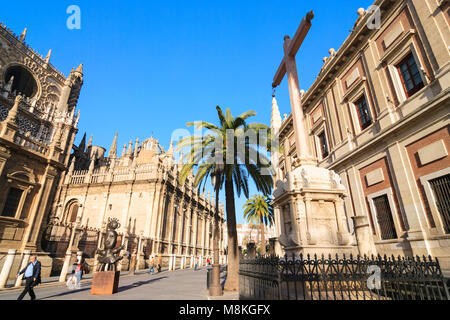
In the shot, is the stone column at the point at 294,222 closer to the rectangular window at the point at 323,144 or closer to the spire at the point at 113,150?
the rectangular window at the point at 323,144

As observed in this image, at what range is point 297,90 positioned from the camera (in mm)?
8711

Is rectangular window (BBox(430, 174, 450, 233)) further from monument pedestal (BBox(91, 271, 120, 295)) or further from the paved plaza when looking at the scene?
monument pedestal (BBox(91, 271, 120, 295))

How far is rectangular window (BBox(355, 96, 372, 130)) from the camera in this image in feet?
44.9

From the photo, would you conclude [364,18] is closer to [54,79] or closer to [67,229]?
[67,229]

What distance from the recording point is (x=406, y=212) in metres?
10.2

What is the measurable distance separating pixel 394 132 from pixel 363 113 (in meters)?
3.54

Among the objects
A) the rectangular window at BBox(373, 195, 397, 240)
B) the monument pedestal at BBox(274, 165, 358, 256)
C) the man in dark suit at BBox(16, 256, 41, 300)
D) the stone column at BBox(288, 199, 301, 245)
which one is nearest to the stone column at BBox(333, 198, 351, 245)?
the monument pedestal at BBox(274, 165, 358, 256)

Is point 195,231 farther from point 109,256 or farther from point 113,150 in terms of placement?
point 109,256

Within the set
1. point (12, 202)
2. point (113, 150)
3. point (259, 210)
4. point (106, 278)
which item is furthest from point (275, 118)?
point (113, 150)

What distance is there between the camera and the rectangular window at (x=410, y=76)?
35.5 ft

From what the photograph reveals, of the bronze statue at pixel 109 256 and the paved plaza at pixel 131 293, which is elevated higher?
the bronze statue at pixel 109 256

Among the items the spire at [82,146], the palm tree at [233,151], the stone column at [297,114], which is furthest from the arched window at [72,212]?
the stone column at [297,114]

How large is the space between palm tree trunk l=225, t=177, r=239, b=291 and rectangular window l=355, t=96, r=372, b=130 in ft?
29.9

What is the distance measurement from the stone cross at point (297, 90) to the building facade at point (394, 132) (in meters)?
0.44
